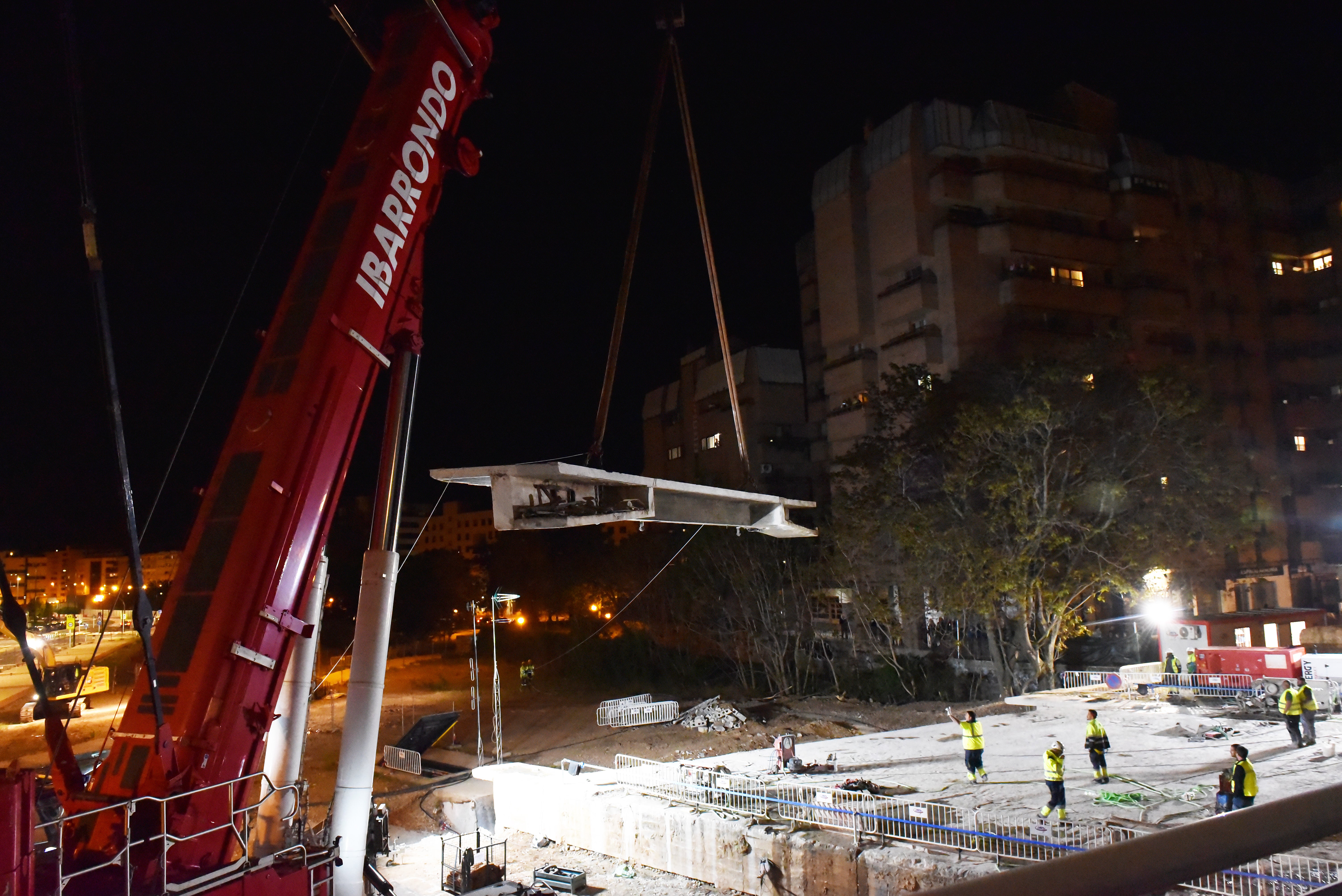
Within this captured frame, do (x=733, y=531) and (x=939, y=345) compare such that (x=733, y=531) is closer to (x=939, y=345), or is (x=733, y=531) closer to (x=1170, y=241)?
(x=939, y=345)

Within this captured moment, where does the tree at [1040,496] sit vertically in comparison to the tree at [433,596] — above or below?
above

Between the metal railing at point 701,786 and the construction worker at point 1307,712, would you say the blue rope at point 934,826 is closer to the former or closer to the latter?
the metal railing at point 701,786

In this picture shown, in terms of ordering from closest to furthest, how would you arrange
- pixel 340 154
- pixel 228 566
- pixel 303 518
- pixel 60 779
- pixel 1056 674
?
pixel 60 779 < pixel 228 566 < pixel 303 518 < pixel 340 154 < pixel 1056 674

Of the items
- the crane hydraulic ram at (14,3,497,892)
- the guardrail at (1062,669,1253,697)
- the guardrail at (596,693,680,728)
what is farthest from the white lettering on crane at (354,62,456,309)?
the guardrail at (596,693,680,728)

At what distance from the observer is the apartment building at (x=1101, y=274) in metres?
45.2

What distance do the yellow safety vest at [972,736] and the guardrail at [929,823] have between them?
6.02 ft

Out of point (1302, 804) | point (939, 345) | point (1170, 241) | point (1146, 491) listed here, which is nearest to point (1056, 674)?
point (1146, 491)

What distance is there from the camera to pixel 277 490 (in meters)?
7.12

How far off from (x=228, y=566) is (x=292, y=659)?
2.79 metres

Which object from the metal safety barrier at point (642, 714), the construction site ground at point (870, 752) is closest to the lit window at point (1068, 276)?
the construction site ground at point (870, 752)

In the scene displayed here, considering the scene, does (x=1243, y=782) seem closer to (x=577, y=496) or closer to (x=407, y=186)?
(x=577, y=496)

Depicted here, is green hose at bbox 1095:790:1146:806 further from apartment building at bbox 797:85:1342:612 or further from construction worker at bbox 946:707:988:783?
apartment building at bbox 797:85:1342:612

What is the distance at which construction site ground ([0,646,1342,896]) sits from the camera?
608 inches

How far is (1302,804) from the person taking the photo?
1814 millimetres
